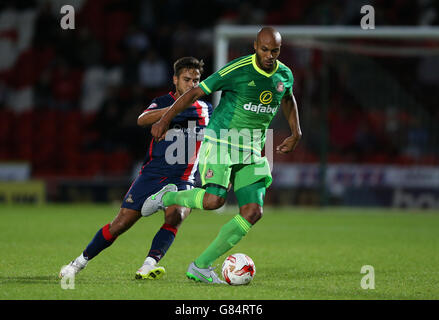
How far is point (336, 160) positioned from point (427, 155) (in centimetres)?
188

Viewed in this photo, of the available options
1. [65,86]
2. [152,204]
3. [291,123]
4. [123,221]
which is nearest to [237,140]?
[291,123]

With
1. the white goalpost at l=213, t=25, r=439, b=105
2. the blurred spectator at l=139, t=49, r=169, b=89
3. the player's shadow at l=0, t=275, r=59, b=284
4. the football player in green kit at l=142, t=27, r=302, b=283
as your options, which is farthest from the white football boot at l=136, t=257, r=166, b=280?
the blurred spectator at l=139, t=49, r=169, b=89

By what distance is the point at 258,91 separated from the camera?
19.3 ft

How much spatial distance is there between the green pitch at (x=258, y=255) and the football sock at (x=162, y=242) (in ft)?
0.65

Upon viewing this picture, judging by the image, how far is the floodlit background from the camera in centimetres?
1611

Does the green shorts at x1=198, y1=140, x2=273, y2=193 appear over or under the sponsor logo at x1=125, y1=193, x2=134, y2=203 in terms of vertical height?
over

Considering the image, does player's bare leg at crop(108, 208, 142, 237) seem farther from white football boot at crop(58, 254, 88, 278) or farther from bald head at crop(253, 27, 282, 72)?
bald head at crop(253, 27, 282, 72)

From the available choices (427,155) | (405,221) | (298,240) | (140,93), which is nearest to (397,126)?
(427,155)

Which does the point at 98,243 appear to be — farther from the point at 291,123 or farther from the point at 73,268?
the point at 291,123

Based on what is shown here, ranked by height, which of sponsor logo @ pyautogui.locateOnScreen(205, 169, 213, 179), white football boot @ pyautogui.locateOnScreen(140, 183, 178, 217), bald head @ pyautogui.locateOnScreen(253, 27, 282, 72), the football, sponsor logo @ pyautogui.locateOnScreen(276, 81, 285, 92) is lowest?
the football

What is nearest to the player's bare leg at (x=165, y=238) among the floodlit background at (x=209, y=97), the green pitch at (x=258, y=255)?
the green pitch at (x=258, y=255)

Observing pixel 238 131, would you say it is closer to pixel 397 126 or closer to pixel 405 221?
pixel 405 221

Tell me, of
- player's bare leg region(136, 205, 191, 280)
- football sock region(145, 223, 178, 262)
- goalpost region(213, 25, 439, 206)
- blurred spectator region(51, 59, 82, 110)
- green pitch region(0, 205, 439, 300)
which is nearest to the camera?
green pitch region(0, 205, 439, 300)

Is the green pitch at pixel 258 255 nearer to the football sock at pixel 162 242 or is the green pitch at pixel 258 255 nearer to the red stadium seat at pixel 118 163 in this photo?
the football sock at pixel 162 242
